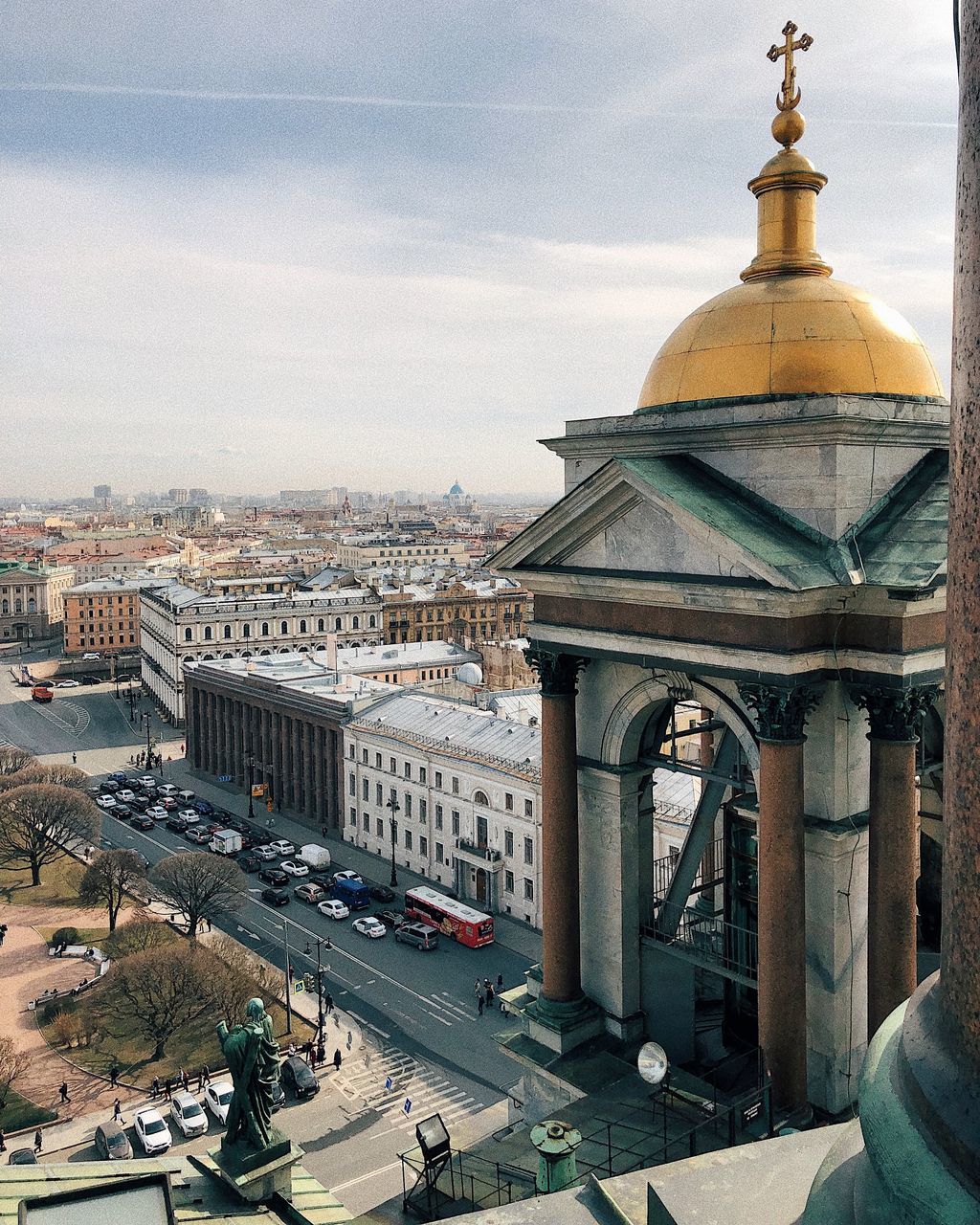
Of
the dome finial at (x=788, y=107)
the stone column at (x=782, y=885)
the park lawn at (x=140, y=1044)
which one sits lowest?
the park lawn at (x=140, y=1044)

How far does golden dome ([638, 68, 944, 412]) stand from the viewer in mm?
19125

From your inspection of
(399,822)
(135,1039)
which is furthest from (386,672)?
(135,1039)

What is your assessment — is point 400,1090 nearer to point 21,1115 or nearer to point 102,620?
point 21,1115

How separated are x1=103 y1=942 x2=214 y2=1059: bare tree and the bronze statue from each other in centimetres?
3595

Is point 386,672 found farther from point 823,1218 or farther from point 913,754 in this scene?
point 823,1218

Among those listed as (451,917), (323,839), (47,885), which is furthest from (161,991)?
(323,839)

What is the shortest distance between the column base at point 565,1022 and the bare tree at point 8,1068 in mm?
32276

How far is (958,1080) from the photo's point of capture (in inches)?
214

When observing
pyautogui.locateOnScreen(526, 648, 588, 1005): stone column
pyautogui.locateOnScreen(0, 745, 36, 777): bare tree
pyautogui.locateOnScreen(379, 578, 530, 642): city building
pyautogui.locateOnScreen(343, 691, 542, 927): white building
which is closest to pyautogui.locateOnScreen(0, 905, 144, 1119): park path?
pyautogui.locateOnScreen(343, 691, 542, 927): white building

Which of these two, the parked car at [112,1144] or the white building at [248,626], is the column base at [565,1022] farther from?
the white building at [248,626]

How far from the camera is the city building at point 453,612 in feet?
436

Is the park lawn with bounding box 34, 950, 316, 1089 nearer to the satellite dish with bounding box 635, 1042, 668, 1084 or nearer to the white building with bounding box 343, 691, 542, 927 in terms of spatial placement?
the white building with bounding box 343, 691, 542, 927

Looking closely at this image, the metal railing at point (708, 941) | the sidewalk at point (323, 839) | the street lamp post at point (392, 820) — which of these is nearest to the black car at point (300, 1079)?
the sidewalk at point (323, 839)

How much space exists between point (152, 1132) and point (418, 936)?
2061cm
